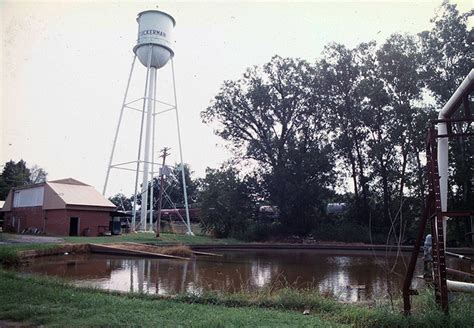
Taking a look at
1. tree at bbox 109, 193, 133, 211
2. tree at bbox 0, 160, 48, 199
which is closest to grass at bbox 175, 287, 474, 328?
tree at bbox 0, 160, 48, 199

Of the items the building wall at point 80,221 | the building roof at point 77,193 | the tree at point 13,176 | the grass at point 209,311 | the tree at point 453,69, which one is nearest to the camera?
the grass at point 209,311

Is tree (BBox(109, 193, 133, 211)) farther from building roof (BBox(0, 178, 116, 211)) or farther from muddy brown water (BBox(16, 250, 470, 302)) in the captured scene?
muddy brown water (BBox(16, 250, 470, 302))

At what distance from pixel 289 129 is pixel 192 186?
33581 mm

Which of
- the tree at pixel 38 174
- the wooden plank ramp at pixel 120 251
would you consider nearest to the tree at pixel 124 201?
the tree at pixel 38 174

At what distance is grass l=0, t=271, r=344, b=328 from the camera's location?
5.60 metres

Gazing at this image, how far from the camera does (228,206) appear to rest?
36688 millimetres

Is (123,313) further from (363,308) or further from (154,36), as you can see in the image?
(154,36)

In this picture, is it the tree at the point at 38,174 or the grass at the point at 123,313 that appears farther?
the tree at the point at 38,174

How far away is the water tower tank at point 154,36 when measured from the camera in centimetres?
3344

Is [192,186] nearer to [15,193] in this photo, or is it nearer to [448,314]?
[15,193]

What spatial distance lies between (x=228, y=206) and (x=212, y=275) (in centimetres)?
→ 2300

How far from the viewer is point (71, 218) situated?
32.0 metres

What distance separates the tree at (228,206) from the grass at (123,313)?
28.7 m

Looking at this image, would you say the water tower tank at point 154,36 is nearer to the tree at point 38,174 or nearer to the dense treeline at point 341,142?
the dense treeline at point 341,142
